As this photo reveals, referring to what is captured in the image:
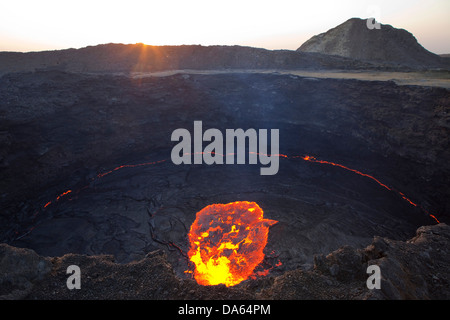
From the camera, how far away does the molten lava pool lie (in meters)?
8.53

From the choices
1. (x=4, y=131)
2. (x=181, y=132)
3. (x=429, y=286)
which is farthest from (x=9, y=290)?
(x=181, y=132)

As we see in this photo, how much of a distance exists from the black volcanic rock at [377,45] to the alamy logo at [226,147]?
21.3 meters

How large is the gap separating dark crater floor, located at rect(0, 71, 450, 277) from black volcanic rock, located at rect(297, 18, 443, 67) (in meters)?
19.3

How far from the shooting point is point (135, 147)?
631 inches

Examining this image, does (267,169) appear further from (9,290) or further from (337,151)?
(9,290)

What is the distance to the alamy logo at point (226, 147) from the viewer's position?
16250 millimetres

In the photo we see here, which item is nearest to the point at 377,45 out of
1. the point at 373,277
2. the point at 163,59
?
the point at 163,59

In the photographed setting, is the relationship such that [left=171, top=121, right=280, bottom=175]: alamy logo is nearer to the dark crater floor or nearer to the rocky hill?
the dark crater floor

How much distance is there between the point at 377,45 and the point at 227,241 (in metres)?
32.9

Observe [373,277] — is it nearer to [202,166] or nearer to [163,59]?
[202,166]

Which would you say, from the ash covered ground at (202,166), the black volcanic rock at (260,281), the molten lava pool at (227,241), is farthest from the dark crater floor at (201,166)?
the black volcanic rock at (260,281)

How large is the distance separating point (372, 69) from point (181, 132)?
51.7ft

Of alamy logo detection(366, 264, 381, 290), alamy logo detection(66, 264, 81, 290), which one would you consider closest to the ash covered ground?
alamy logo detection(66, 264, 81, 290)

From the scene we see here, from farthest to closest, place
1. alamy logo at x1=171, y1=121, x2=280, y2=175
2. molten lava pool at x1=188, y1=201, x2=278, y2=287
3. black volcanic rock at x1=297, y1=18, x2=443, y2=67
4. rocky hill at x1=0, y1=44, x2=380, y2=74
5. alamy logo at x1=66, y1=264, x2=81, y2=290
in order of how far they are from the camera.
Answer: black volcanic rock at x1=297, y1=18, x2=443, y2=67
rocky hill at x1=0, y1=44, x2=380, y2=74
alamy logo at x1=171, y1=121, x2=280, y2=175
molten lava pool at x1=188, y1=201, x2=278, y2=287
alamy logo at x1=66, y1=264, x2=81, y2=290
